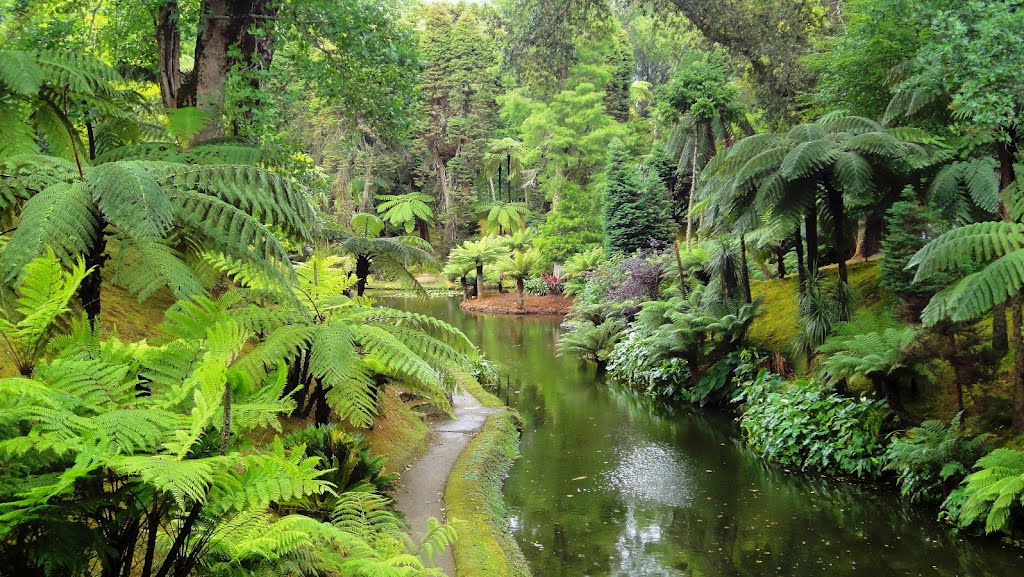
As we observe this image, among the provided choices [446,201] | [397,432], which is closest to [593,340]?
[397,432]

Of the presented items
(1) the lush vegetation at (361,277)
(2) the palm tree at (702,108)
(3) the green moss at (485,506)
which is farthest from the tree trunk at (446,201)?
(3) the green moss at (485,506)

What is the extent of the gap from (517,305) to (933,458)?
17.6 m

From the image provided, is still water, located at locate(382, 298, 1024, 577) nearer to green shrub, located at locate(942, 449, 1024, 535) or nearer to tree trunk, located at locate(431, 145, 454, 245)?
green shrub, located at locate(942, 449, 1024, 535)

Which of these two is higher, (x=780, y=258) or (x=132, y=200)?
(x=132, y=200)

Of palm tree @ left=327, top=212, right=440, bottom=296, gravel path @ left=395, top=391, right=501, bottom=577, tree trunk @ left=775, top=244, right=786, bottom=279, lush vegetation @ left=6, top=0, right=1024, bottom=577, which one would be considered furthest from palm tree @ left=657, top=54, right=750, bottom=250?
palm tree @ left=327, top=212, right=440, bottom=296

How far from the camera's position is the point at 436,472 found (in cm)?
664

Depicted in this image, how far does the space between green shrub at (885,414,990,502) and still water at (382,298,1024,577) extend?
221 millimetres

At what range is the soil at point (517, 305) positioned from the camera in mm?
22562

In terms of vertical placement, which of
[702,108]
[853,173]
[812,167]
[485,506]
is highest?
[702,108]

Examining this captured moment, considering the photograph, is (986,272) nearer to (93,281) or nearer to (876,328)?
(876,328)

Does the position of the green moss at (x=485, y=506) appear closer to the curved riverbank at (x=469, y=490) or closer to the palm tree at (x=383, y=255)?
the curved riverbank at (x=469, y=490)

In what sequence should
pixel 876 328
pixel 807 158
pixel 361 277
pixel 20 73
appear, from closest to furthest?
pixel 20 73 → pixel 807 158 → pixel 876 328 → pixel 361 277

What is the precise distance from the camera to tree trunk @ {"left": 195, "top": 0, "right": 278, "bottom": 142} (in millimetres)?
5847

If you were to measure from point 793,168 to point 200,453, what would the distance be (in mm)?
7423
